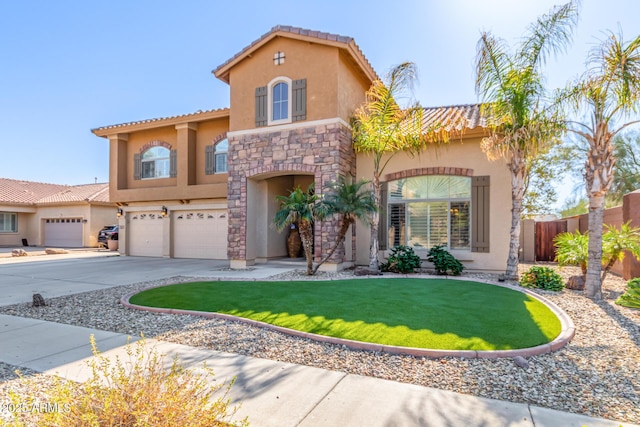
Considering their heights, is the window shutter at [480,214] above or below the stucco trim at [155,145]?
below

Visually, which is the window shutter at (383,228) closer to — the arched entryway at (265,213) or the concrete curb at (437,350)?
the arched entryway at (265,213)

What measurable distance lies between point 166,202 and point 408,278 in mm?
13972

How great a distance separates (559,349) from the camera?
4918 millimetres

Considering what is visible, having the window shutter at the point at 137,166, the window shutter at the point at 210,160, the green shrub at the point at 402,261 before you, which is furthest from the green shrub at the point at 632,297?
the window shutter at the point at 137,166

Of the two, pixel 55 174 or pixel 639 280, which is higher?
pixel 55 174

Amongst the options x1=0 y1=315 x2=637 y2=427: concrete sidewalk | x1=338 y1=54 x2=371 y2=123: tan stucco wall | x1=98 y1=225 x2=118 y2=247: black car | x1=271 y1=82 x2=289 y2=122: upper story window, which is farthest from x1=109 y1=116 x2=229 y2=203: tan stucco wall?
x1=0 y1=315 x2=637 y2=427: concrete sidewalk

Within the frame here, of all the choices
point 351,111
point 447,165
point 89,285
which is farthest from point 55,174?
point 447,165

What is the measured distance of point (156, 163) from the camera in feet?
62.9

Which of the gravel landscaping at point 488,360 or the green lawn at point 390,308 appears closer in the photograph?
the gravel landscaping at point 488,360

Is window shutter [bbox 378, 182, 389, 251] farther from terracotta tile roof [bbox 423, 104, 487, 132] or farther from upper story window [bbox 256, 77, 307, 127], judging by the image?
upper story window [bbox 256, 77, 307, 127]

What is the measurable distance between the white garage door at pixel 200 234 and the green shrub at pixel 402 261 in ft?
29.8

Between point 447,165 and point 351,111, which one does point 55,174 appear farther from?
point 447,165

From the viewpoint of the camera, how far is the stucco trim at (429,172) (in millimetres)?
11852

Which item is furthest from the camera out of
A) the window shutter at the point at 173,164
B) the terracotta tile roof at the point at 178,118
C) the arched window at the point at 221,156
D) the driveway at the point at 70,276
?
the window shutter at the point at 173,164
